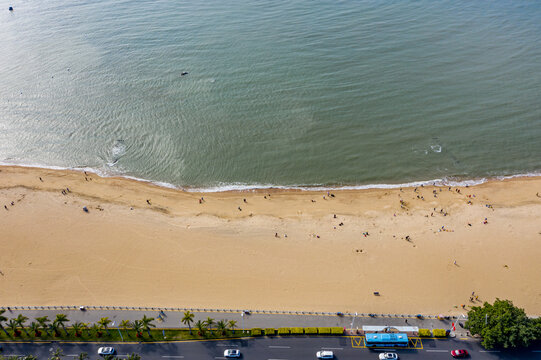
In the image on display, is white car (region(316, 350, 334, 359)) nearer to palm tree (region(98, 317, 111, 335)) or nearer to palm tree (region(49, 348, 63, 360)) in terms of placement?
palm tree (region(98, 317, 111, 335))

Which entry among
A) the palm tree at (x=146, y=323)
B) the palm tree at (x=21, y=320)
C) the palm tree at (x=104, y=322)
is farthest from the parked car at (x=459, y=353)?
the palm tree at (x=21, y=320)

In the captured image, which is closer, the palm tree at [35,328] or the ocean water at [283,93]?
the palm tree at [35,328]

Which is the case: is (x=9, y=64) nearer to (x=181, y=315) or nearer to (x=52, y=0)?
(x=52, y=0)

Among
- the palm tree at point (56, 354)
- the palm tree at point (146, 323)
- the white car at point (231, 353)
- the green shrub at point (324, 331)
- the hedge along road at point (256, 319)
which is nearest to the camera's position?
the palm tree at point (56, 354)

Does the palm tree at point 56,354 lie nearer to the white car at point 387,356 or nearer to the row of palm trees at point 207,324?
the row of palm trees at point 207,324

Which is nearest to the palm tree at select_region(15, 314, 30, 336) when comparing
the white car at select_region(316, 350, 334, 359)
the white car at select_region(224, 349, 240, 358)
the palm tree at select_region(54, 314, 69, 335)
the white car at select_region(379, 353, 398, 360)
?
the palm tree at select_region(54, 314, 69, 335)

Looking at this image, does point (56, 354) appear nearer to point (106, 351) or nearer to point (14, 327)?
point (106, 351)

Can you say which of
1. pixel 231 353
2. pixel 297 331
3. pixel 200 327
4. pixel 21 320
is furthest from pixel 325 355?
pixel 21 320
